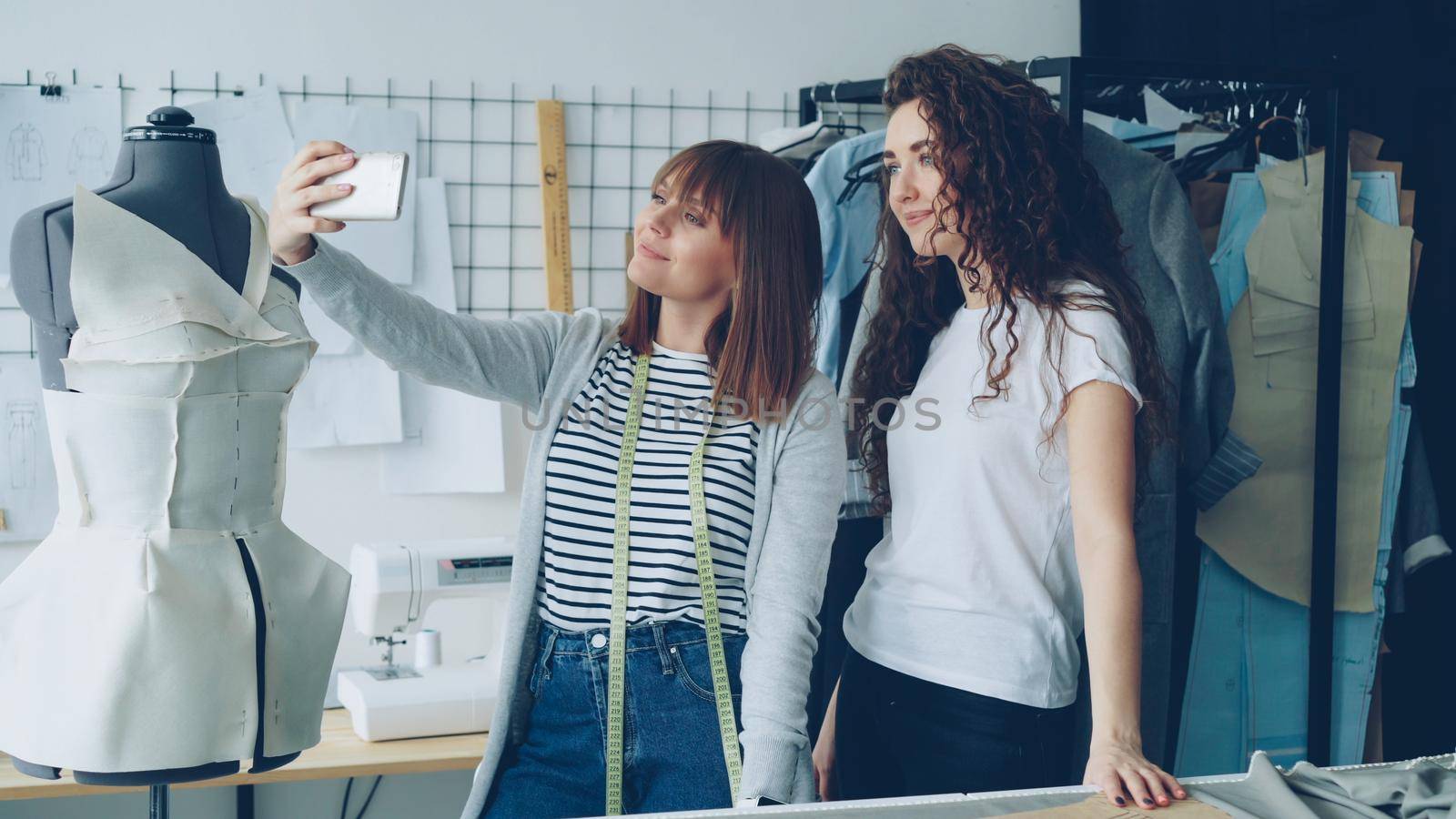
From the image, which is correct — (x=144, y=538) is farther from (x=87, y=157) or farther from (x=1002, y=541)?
(x=87, y=157)

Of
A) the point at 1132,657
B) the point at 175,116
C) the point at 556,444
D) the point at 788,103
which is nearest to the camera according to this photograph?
the point at 1132,657

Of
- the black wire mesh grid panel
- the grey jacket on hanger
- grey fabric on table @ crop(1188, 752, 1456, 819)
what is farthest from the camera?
the black wire mesh grid panel

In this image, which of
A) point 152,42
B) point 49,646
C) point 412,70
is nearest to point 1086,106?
point 412,70

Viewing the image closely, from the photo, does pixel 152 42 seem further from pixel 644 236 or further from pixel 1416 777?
pixel 1416 777

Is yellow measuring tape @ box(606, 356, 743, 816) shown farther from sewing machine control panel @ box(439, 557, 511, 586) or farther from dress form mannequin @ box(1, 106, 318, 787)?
sewing machine control panel @ box(439, 557, 511, 586)

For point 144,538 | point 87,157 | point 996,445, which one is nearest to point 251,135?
point 87,157

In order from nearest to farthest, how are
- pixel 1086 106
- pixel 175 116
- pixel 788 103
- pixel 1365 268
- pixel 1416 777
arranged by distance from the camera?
pixel 1416 777
pixel 175 116
pixel 1365 268
pixel 1086 106
pixel 788 103

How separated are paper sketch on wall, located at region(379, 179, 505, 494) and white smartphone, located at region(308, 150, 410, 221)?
1189 millimetres

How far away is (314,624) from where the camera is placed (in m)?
1.47

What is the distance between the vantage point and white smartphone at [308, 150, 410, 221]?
1.24m

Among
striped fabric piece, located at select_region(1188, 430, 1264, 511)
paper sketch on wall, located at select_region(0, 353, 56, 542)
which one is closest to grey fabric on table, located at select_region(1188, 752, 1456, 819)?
striped fabric piece, located at select_region(1188, 430, 1264, 511)

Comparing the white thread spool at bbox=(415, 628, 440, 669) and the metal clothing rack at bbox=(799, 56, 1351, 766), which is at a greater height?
the metal clothing rack at bbox=(799, 56, 1351, 766)

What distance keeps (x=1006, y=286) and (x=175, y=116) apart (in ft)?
3.26

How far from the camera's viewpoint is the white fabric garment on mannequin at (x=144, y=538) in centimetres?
132
